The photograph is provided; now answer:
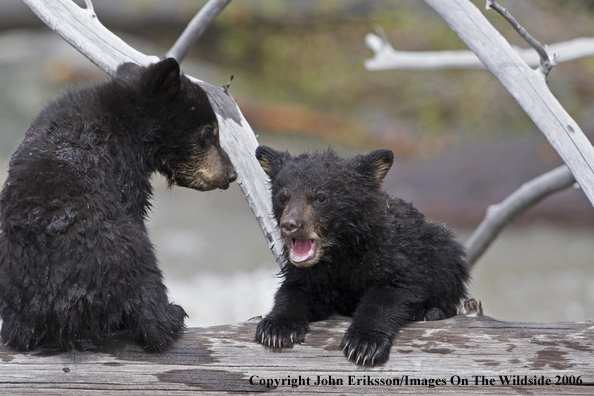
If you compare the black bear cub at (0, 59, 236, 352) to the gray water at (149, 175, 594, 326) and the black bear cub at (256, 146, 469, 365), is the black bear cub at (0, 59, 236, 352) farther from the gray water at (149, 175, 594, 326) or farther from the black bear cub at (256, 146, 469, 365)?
the gray water at (149, 175, 594, 326)

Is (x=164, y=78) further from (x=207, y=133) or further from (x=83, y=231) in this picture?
(x=83, y=231)

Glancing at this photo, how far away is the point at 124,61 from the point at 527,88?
269 cm

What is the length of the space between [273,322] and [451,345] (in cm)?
93

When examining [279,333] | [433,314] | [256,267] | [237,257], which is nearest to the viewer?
[279,333]

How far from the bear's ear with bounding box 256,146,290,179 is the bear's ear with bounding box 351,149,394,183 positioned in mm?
430

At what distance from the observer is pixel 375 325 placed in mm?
3561

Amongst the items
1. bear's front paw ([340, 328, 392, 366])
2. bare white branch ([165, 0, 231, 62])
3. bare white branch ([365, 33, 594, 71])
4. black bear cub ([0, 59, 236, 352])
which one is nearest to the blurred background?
bare white branch ([365, 33, 594, 71])

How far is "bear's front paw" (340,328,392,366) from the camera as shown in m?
3.37

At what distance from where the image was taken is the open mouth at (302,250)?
3754 mm

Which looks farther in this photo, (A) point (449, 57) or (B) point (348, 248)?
(A) point (449, 57)

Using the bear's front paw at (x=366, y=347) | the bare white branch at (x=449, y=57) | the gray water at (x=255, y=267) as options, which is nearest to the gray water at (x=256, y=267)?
the gray water at (x=255, y=267)

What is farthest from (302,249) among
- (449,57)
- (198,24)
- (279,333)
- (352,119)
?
(352,119)

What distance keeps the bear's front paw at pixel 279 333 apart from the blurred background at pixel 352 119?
260 inches

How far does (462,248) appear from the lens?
4.49 metres
